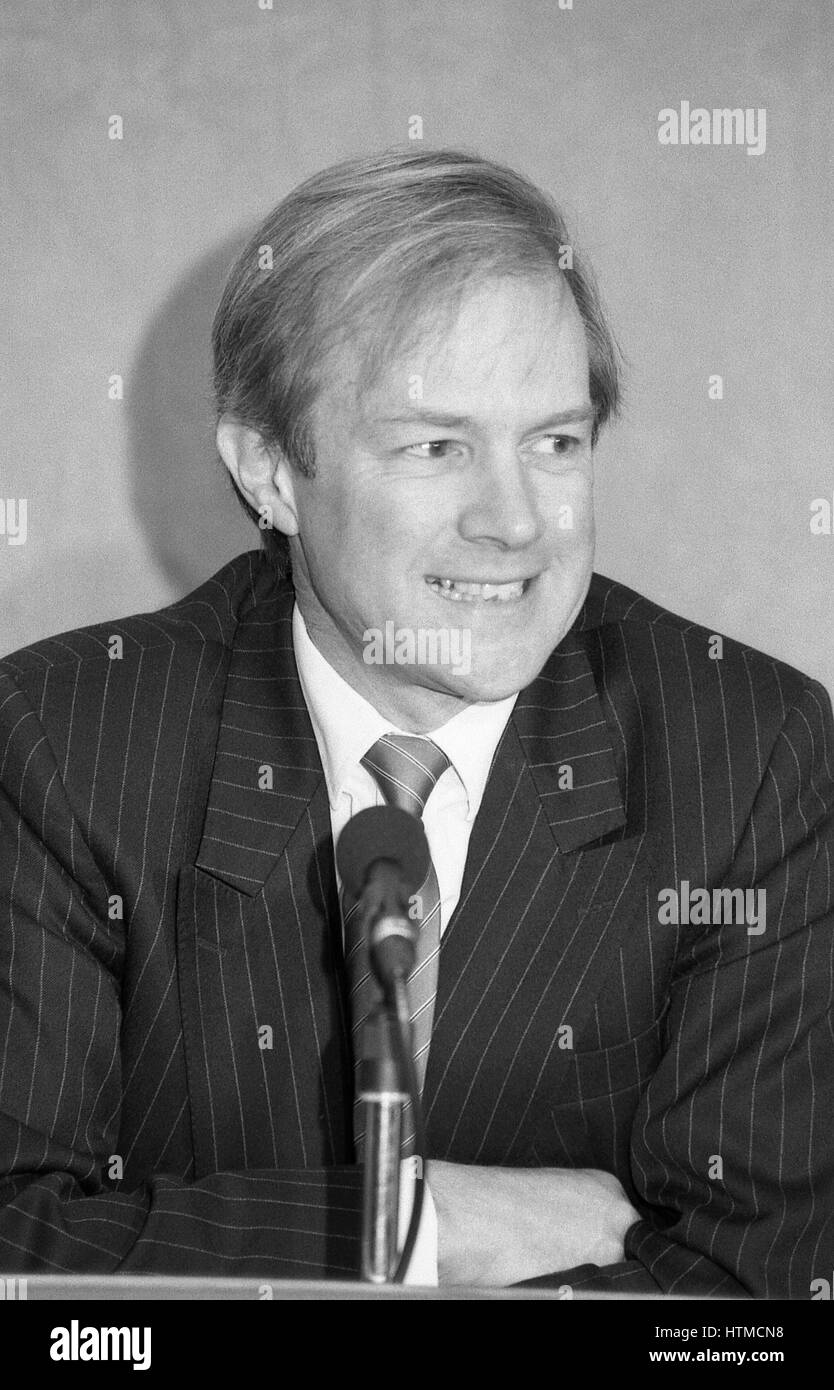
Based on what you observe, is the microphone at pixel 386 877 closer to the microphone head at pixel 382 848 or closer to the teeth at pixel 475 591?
the microphone head at pixel 382 848

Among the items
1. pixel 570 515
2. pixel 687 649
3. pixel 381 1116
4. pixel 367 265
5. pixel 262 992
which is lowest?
pixel 262 992

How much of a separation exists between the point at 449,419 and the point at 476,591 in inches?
7.4

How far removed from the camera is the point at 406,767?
1910 millimetres

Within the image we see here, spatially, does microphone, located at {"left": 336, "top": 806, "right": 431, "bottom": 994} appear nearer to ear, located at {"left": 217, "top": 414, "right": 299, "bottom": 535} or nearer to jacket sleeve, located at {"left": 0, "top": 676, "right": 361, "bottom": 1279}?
jacket sleeve, located at {"left": 0, "top": 676, "right": 361, "bottom": 1279}

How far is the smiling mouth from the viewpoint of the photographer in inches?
71.5

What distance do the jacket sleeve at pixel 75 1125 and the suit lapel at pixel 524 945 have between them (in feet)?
1.10

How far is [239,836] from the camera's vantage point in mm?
1888

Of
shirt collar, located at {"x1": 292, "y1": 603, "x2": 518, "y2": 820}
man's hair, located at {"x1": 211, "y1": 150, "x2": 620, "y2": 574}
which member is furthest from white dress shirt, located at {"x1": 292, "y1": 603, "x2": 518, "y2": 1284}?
man's hair, located at {"x1": 211, "y1": 150, "x2": 620, "y2": 574}

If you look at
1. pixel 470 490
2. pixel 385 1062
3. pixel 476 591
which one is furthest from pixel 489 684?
pixel 385 1062

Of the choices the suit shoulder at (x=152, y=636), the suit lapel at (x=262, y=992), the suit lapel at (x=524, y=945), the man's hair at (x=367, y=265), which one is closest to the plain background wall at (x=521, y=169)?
the suit shoulder at (x=152, y=636)

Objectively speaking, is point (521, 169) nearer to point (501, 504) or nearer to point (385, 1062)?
point (501, 504)

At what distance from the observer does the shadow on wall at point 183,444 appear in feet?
9.57

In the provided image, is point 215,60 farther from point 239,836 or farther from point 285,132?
point 239,836

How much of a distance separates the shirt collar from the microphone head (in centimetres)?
83
